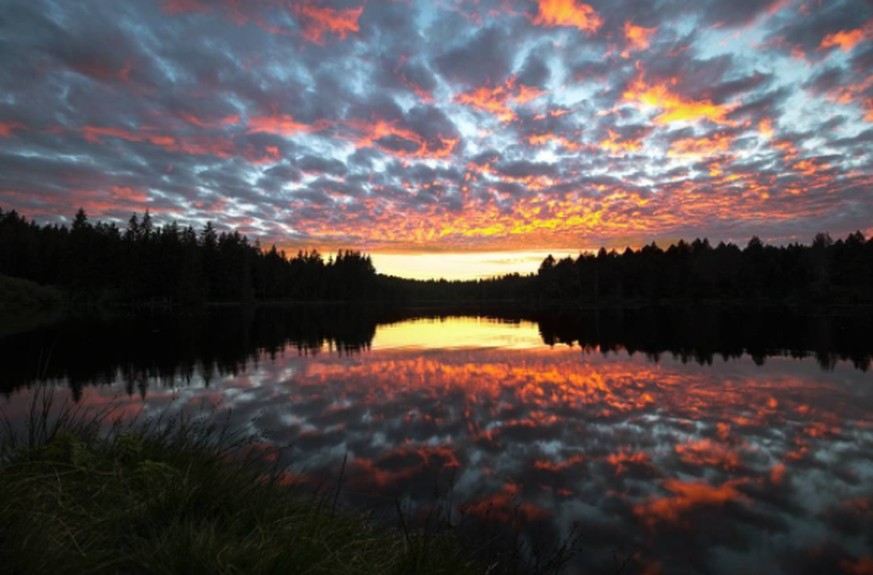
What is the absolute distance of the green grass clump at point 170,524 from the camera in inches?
150

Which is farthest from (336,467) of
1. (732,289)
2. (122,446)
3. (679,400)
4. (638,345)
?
(732,289)

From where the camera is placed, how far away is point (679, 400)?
628 inches

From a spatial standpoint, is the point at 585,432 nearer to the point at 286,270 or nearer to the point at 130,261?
the point at 130,261

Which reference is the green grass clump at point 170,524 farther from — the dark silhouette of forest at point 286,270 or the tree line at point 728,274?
the tree line at point 728,274

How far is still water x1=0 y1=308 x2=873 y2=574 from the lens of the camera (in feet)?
25.2

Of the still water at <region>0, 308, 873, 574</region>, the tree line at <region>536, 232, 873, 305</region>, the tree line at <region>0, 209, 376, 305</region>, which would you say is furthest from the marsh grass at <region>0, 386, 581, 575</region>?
the tree line at <region>536, 232, 873, 305</region>

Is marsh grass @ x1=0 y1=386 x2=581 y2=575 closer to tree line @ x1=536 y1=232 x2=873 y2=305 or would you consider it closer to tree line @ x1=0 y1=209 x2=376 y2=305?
tree line @ x1=0 y1=209 x2=376 y2=305

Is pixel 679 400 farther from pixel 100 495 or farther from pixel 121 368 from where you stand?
pixel 121 368

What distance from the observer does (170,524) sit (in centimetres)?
450

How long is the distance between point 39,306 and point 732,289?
491 ft

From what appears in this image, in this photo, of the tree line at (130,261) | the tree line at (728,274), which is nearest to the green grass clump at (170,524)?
the tree line at (130,261)

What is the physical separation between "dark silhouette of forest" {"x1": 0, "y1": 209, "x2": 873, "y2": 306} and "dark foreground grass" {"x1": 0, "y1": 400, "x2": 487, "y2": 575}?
350 ft

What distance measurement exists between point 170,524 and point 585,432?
10.5m

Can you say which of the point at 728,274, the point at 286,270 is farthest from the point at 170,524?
the point at 286,270
